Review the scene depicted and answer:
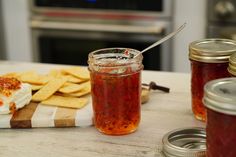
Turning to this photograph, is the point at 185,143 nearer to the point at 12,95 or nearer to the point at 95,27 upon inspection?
the point at 12,95

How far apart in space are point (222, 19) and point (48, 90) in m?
1.20

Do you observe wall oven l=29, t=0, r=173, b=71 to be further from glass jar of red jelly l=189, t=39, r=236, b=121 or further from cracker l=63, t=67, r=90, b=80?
glass jar of red jelly l=189, t=39, r=236, b=121

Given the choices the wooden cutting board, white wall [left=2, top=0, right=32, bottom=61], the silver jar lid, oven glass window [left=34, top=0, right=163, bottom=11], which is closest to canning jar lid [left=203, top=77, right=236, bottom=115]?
the silver jar lid

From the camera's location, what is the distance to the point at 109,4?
7.19ft

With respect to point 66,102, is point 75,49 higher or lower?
lower

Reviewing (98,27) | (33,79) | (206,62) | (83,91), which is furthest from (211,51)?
(98,27)

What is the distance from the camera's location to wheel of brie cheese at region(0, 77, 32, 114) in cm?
93

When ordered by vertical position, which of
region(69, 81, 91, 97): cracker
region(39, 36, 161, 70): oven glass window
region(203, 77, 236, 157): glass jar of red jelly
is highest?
region(203, 77, 236, 157): glass jar of red jelly

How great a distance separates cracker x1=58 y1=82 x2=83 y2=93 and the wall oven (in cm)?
109

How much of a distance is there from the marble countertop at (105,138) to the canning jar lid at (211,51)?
142 mm

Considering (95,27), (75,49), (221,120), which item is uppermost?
(221,120)

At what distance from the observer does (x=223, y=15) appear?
200 cm

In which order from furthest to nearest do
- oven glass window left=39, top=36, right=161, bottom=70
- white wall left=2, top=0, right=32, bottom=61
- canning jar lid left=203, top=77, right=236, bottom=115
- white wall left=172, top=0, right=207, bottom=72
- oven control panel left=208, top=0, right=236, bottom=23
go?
white wall left=2, top=0, right=32, bottom=61 → oven glass window left=39, top=36, right=161, bottom=70 → white wall left=172, top=0, right=207, bottom=72 → oven control panel left=208, top=0, right=236, bottom=23 → canning jar lid left=203, top=77, right=236, bottom=115

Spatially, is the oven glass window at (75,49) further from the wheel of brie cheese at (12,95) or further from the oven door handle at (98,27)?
the wheel of brie cheese at (12,95)
